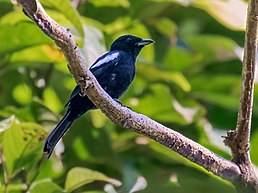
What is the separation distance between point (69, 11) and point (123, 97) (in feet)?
1.92

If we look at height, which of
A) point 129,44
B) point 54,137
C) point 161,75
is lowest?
point 161,75

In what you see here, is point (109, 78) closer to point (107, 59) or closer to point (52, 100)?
point (107, 59)

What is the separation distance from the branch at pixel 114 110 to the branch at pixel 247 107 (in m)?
0.03

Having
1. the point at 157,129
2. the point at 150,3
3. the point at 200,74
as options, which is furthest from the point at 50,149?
the point at 200,74

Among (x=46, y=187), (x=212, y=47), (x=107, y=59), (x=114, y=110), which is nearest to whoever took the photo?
(x=114, y=110)

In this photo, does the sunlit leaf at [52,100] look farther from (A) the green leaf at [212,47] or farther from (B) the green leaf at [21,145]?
(A) the green leaf at [212,47]

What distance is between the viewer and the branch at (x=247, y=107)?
165 centimetres

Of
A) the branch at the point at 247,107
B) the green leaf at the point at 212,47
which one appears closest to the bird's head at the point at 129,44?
the branch at the point at 247,107

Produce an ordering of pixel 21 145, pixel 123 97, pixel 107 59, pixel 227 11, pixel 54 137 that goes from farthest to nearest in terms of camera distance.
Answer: pixel 227 11 < pixel 123 97 < pixel 21 145 < pixel 107 59 < pixel 54 137

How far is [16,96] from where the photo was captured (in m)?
2.96

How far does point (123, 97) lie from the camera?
2885 mm

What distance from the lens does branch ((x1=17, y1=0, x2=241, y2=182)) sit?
1.42m

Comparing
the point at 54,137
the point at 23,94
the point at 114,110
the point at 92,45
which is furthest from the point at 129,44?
the point at 114,110

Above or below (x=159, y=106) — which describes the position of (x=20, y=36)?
above
